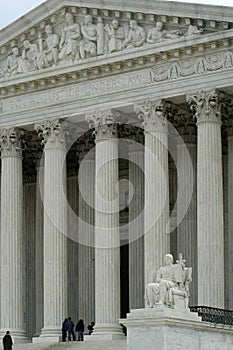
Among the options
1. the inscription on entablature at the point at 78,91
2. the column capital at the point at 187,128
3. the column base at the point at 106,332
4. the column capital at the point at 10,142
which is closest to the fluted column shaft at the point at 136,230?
the column capital at the point at 187,128

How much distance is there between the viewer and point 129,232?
64.0m

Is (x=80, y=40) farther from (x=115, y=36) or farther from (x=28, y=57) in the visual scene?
(x=28, y=57)

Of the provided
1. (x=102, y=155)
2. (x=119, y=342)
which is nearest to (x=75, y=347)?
(x=119, y=342)

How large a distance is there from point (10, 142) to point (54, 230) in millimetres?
5849

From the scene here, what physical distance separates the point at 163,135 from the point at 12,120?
32.1 ft

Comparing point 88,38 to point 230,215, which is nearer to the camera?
point 88,38

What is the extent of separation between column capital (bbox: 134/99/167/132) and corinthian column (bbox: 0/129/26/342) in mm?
8734

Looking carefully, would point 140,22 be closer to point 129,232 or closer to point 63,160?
point 63,160

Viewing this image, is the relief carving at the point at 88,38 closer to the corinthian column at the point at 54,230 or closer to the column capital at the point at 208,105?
the corinthian column at the point at 54,230

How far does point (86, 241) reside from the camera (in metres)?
65.4

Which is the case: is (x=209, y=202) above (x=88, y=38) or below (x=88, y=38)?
below

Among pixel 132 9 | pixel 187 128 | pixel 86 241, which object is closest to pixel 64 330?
pixel 86 241

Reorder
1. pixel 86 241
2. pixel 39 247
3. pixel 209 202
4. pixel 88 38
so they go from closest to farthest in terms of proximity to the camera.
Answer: pixel 209 202
pixel 88 38
pixel 86 241
pixel 39 247

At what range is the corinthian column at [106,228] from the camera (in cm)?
5712
